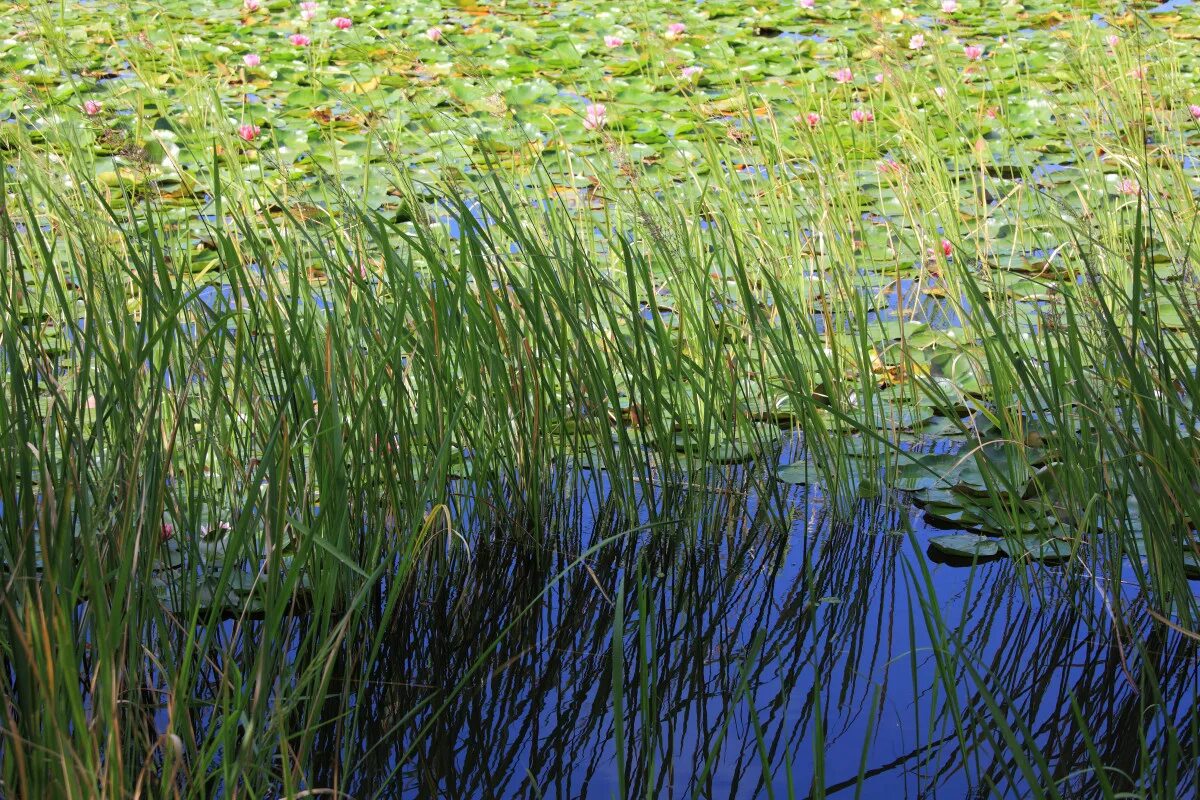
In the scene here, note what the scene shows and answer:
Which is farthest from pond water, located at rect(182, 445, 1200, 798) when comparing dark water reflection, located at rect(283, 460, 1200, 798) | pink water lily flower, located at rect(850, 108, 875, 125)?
pink water lily flower, located at rect(850, 108, 875, 125)

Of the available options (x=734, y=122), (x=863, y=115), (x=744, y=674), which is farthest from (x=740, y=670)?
(x=734, y=122)

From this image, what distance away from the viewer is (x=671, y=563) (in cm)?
176

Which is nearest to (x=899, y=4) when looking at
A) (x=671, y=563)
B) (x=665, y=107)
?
(x=665, y=107)

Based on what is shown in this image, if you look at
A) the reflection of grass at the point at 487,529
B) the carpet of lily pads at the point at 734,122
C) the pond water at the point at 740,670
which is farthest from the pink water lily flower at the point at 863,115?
the pond water at the point at 740,670

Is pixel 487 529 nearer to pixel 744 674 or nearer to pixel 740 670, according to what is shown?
pixel 740 670

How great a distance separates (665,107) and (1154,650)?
3.28 metres

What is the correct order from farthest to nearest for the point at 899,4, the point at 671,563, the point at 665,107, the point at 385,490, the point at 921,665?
1. the point at 899,4
2. the point at 665,107
3. the point at 671,563
4. the point at 385,490
5. the point at 921,665

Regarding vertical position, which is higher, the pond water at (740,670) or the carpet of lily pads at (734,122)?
the carpet of lily pads at (734,122)

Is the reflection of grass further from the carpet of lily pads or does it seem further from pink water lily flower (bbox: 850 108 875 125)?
pink water lily flower (bbox: 850 108 875 125)

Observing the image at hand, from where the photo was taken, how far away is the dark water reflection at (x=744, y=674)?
1264 millimetres

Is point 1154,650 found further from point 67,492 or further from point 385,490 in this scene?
point 67,492

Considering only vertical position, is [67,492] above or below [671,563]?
above

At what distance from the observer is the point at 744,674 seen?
107cm

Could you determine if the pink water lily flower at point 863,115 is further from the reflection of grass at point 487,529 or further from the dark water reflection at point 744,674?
the dark water reflection at point 744,674
